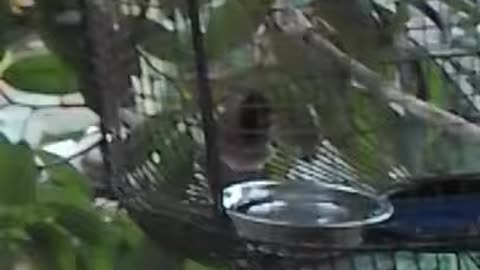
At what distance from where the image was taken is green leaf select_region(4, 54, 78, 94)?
805 mm

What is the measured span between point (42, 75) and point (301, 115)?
0.25 m

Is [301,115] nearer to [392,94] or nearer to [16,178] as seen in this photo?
[392,94]

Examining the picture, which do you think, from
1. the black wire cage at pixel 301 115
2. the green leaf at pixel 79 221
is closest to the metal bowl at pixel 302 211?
the black wire cage at pixel 301 115

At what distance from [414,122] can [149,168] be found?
0.13m

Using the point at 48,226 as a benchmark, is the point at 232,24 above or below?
above

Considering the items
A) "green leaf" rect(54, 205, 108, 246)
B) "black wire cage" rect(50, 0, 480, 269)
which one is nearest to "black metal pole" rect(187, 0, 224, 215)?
"black wire cage" rect(50, 0, 480, 269)

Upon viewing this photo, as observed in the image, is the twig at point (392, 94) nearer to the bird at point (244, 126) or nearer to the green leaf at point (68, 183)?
the bird at point (244, 126)

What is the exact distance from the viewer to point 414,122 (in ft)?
2.10

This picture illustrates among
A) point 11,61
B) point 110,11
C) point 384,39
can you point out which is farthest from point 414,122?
point 11,61

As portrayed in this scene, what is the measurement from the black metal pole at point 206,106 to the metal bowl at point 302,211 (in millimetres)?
13

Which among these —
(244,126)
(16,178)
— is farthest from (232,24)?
(16,178)

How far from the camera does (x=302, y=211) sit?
612 mm

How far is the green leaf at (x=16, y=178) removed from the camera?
744 millimetres

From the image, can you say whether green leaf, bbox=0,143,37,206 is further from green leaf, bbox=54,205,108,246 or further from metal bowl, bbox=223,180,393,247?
metal bowl, bbox=223,180,393,247
